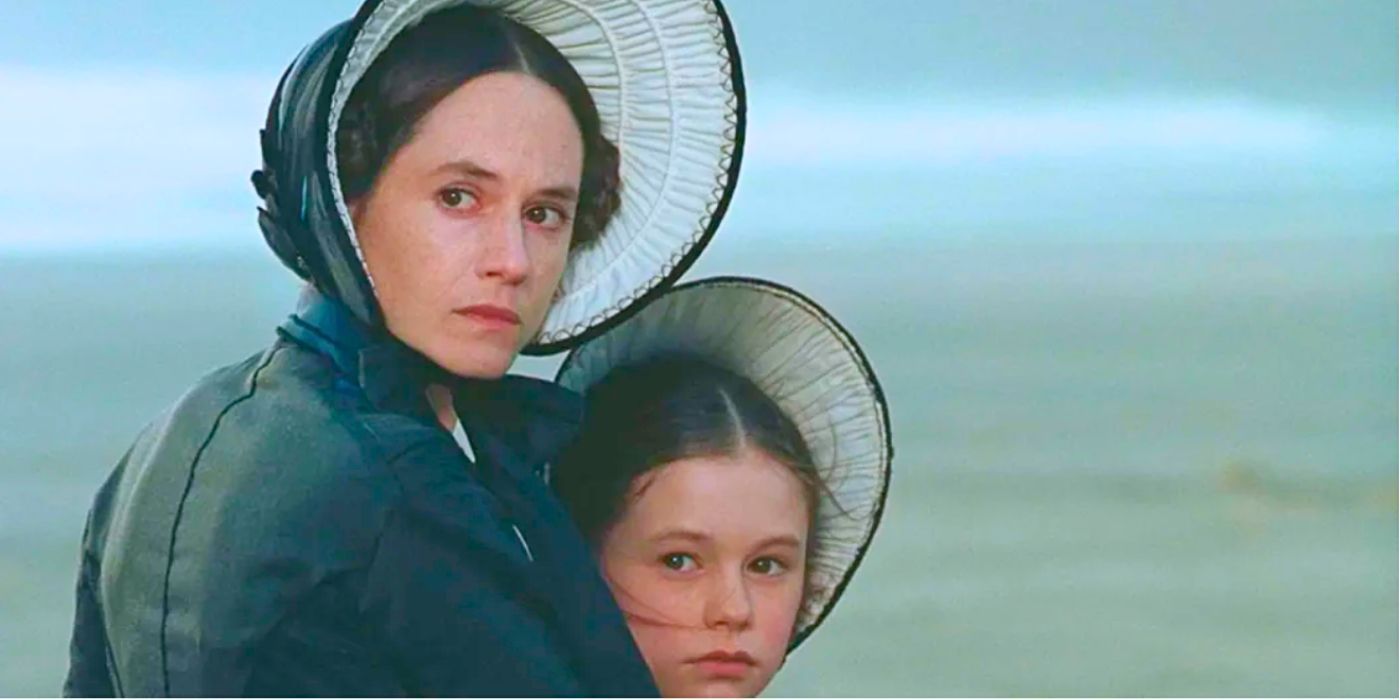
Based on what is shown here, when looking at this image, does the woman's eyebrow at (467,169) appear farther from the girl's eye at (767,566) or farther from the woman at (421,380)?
the girl's eye at (767,566)

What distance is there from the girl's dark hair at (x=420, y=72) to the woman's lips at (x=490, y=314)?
14 cm

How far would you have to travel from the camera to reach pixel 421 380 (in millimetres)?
1872

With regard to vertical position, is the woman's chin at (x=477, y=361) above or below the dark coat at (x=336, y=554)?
above

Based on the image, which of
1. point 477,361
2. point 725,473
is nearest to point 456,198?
point 477,361

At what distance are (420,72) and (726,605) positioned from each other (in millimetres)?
602

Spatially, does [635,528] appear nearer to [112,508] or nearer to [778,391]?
[778,391]

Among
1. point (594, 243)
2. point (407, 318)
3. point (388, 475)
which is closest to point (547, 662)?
point (388, 475)

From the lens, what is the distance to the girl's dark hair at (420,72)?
6.01ft

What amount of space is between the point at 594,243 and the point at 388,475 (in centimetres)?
41

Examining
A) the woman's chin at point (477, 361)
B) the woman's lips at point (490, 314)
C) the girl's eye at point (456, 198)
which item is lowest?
the woman's chin at point (477, 361)

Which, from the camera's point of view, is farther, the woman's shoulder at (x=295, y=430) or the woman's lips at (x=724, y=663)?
the woman's lips at (x=724, y=663)

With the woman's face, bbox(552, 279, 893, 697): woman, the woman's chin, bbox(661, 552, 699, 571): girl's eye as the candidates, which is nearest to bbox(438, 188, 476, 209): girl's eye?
the woman's face

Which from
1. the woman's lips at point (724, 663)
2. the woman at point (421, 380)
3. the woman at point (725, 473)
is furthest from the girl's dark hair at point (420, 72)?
the woman's lips at point (724, 663)

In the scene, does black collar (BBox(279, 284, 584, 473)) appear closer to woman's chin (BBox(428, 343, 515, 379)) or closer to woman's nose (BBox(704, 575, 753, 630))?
woman's chin (BBox(428, 343, 515, 379))
